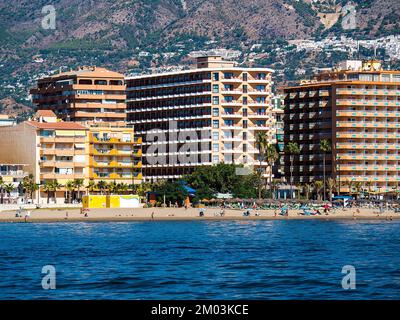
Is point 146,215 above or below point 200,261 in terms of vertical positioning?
above

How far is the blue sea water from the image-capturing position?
64.9 m

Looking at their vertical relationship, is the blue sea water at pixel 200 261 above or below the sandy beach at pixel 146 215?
below

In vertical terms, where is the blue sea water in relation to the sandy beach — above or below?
below

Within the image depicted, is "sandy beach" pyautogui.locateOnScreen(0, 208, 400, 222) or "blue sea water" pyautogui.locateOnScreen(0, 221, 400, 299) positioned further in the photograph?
"sandy beach" pyautogui.locateOnScreen(0, 208, 400, 222)

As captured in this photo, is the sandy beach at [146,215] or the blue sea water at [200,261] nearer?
the blue sea water at [200,261]

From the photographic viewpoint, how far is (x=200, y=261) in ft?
299

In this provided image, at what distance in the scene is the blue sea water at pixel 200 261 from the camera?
64.9 m

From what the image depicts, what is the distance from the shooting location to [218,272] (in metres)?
78.9

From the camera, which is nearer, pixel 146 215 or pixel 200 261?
pixel 200 261
